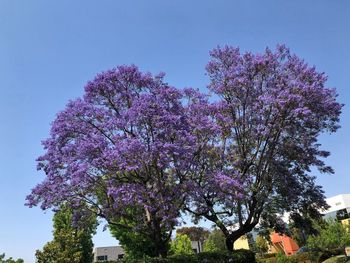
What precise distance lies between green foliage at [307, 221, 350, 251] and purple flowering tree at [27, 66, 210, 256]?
24.6 metres

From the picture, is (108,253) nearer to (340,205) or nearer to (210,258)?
(340,205)

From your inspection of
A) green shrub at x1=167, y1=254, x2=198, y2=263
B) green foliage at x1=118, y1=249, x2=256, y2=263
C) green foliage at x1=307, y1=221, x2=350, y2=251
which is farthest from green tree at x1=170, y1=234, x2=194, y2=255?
green shrub at x1=167, y1=254, x2=198, y2=263

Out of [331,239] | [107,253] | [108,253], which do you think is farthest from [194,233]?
[331,239]

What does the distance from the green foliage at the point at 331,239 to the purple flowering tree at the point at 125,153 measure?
2455 cm

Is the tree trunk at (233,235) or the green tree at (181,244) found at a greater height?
the green tree at (181,244)

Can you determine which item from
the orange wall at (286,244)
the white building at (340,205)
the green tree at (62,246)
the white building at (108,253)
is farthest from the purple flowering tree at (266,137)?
the white building at (108,253)

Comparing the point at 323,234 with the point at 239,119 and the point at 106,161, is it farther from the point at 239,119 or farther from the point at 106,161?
the point at 106,161

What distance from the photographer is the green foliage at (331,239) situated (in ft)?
126

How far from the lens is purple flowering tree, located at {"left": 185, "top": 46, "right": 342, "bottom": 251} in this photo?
20.5 metres

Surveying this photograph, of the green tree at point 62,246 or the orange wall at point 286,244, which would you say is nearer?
the green tree at point 62,246

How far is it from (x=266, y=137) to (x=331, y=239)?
2284 cm

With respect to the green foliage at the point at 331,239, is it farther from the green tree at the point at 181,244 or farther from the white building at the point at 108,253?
the white building at the point at 108,253

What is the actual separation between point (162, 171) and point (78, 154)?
12.9 ft

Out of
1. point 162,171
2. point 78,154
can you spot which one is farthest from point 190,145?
point 78,154
